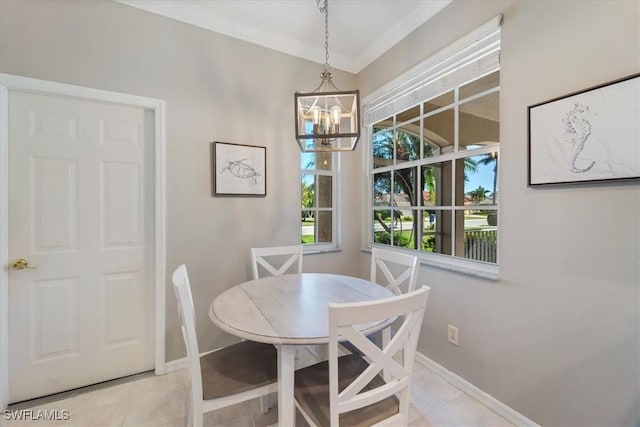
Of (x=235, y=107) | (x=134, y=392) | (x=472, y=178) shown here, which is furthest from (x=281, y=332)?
(x=235, y=107)

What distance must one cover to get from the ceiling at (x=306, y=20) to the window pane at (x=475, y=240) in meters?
1.60

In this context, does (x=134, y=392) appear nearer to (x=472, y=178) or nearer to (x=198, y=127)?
(x=198, y=127)

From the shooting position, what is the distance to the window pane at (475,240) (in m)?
1.83

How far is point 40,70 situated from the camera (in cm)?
179

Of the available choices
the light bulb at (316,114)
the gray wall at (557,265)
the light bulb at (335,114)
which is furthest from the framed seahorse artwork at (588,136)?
the light bulb at (316,114)

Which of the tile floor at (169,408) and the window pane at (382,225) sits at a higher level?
the window pane at (382,225)

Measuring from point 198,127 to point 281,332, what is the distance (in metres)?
1.84

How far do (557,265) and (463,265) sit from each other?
59 centimetres

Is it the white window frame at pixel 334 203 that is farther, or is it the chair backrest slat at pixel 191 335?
the white window frame at pixel 334 203

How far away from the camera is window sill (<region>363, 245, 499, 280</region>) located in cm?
179

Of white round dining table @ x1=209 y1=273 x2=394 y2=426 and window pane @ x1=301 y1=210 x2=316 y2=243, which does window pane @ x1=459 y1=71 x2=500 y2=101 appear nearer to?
white round dining table @ x1=209 y1=273 x2=394 y2=426

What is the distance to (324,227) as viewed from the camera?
303 centimetres

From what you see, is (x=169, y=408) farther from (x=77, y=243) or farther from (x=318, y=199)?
(x=318, y=199)

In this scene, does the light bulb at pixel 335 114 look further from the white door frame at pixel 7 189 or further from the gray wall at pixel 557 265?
the white door frame at pixel 7 189
